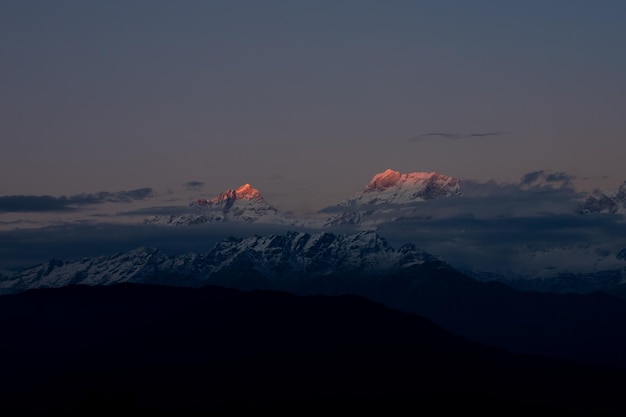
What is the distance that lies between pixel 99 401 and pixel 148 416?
243 inches

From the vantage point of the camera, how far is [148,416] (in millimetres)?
140125

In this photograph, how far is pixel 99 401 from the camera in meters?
136

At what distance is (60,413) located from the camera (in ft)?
459

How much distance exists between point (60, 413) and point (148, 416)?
30.0 feet

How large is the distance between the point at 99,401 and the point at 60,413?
596cm
